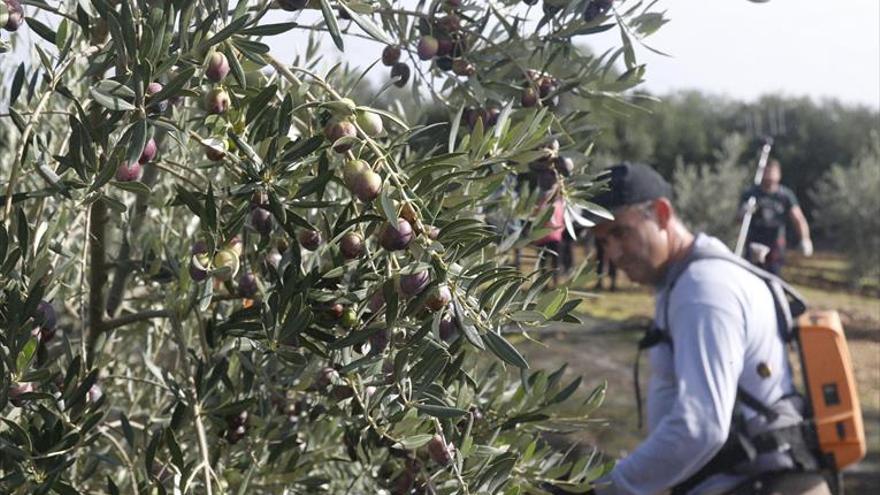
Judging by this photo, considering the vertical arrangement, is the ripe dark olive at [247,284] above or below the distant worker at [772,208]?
above

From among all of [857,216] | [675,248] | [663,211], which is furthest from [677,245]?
[857,216]

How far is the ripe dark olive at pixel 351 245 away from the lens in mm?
1072

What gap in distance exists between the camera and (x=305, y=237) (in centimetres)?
119

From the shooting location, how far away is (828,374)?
306cm

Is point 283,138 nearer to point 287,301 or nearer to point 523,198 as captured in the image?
point 287,301

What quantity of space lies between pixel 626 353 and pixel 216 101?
12.1m

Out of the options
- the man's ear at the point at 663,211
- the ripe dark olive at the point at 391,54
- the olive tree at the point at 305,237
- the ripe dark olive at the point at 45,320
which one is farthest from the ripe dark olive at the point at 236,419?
the man's ear at the point at 663,211

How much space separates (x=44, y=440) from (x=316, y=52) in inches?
42.7

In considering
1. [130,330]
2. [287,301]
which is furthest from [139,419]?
[287,301]

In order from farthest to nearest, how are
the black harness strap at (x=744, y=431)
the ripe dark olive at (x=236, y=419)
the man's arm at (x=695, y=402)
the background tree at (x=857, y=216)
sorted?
the background tree at (x=857, y=216) → the black harness strap at (x=744, y=431) → the man's arm at (x=695, y=402) → the ripe dark olive at (x=236, y=419)

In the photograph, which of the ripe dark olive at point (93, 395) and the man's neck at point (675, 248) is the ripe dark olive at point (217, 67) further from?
the man's neck at point (675, 248)

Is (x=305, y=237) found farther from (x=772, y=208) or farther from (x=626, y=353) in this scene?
(x=626, y=353)

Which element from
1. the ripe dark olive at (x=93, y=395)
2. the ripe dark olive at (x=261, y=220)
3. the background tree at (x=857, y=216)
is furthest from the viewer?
the background tree at (x=857, y=216)

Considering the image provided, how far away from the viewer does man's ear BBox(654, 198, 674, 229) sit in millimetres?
3051
